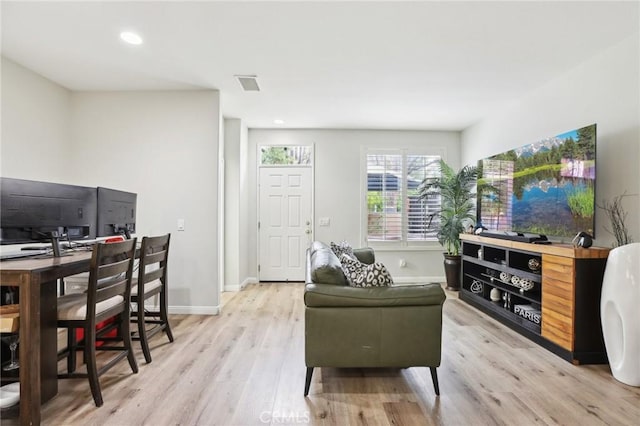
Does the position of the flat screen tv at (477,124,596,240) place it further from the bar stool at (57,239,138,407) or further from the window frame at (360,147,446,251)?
the bar stool at (57,239,138,407)

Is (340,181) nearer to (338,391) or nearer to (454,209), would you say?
(454,209)

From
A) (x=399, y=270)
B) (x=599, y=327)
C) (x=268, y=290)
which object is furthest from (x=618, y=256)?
(x=268, y=290)

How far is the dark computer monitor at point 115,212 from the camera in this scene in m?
2.54

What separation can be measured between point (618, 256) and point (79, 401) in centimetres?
370

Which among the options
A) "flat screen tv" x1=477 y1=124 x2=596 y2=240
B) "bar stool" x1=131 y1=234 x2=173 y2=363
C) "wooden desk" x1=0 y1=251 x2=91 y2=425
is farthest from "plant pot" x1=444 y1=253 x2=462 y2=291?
"wooden desk" x1=0 y1=251 x2=91 y2=425

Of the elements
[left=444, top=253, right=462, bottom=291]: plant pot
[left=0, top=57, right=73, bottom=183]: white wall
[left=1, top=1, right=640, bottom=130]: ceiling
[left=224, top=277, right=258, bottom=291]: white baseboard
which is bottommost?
[left=224, top=277, right=258, bottom=291]: white baseboard

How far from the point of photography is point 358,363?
7.09 feet

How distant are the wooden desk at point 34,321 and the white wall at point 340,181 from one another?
12.1ft

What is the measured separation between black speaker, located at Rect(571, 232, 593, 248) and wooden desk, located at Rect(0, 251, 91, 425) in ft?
11.8

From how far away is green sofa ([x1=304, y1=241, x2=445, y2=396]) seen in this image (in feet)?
6.91

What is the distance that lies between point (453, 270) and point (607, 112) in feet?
9.18

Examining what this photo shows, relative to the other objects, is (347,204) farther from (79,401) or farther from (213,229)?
(79,401)

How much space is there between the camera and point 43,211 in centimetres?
204

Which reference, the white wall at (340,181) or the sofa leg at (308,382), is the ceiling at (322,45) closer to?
the white wall at (340,181)
